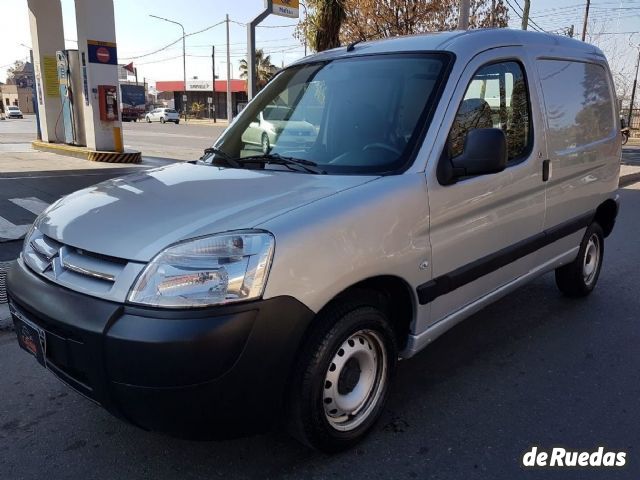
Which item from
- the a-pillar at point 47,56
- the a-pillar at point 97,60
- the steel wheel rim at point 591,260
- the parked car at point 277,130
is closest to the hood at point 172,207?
the parked car at point 277,130

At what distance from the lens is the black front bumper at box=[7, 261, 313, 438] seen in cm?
195

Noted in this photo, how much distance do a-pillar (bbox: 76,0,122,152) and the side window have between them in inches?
462

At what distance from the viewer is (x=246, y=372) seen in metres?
2.05

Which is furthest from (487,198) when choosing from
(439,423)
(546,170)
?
(439,423)

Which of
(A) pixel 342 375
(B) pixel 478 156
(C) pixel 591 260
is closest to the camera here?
(A) pixel 342 375

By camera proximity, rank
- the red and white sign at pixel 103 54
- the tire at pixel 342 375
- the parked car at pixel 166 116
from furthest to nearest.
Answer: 1. the parked car at pixel 166 116
2. the red and white sign at pixel 103 54
3. the tire at pixel 342 375

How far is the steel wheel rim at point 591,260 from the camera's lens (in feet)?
15.4

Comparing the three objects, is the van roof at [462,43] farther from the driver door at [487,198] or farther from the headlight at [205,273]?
the headlight at [205,273]

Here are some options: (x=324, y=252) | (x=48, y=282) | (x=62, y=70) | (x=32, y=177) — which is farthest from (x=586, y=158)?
(x=62, y=70)

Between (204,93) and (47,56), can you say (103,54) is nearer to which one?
(47,56)

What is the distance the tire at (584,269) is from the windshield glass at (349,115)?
2.44m

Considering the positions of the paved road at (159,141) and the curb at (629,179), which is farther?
the paved road at (159,141)

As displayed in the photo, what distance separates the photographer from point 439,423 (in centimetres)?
286

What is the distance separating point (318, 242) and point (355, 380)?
2.73 ft
